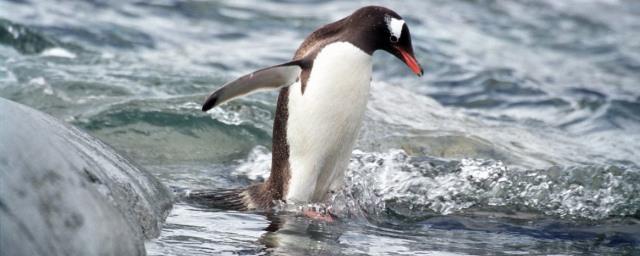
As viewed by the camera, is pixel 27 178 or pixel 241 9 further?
pixel 241 9

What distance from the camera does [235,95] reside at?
4969 millimetres

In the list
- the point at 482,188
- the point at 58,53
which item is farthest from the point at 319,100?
the point at 58,53

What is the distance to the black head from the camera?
5.07m

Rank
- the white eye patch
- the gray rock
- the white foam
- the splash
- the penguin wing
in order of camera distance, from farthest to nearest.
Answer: the white foam → the splash → the white eye patch → the penguin wing → the gray rock

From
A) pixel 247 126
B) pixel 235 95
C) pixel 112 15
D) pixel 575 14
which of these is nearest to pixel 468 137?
pixel 247 126

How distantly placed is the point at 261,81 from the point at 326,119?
37 centimetres

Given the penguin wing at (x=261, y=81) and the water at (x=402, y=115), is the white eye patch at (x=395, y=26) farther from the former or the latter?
the water at (x=402, y=115)

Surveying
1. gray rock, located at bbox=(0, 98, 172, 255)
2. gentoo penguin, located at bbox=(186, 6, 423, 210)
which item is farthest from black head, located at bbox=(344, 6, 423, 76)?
gray rock, located at bbox=(0, 98, 172, 255)

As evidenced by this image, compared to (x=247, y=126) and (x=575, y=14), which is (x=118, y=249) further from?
(x=575, y=14)

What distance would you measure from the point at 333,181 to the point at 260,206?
1.25ft

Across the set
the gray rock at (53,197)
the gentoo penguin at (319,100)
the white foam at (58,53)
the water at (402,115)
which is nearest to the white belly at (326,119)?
the gentoo penguin at (319,100)

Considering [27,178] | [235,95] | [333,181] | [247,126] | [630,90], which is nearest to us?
[27,178]

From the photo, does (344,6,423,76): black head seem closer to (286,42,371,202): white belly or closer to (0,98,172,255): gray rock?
(286,42,371,202): white belly

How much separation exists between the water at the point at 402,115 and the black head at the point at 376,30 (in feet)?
2.41
